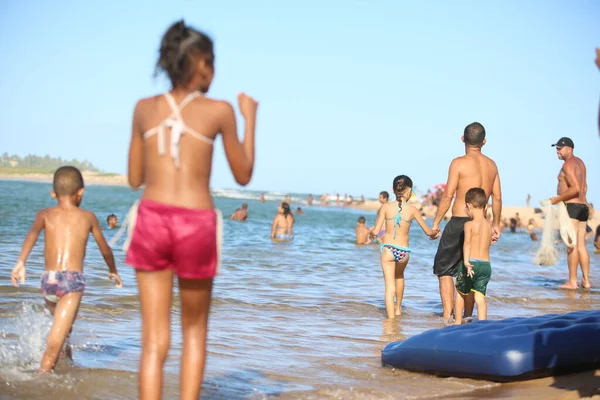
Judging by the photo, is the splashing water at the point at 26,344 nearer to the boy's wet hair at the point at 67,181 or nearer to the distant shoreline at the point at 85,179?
the boy's wet hair at the point at 67,181

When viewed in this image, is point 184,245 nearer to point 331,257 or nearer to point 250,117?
point 250,117

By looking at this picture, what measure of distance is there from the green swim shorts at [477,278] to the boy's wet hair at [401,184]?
1.29m

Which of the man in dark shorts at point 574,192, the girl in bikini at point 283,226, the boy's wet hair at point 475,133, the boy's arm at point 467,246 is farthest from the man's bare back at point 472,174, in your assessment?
the girl in bikini at point 283,226

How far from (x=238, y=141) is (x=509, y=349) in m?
2.73

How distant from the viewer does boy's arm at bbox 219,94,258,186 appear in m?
3.38

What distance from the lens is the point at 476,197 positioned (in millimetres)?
7523

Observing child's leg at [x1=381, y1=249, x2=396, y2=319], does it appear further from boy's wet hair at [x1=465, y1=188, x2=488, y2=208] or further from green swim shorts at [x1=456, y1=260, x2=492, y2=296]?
boy's wet hair at [x1=465, y1=188, x2=488, y2=208]

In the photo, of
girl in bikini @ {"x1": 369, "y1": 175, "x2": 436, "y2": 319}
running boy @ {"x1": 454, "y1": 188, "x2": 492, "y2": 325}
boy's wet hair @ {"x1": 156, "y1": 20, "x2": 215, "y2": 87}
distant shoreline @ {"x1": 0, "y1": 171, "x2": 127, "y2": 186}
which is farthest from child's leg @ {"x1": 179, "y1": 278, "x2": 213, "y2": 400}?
distant shoreline @ {"x1": 0, "y1": 171, "x2": 127, "y2": 186}

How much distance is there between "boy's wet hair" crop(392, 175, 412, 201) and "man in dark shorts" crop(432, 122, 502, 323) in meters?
0.72

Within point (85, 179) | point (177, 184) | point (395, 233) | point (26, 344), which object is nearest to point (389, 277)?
point (395, 233)

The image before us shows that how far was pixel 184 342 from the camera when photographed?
11.6 feet

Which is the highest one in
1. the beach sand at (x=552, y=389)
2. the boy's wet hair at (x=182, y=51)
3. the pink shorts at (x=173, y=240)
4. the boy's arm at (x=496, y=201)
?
the boy's wet hair at (x=182, y=51)

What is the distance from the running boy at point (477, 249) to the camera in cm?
748

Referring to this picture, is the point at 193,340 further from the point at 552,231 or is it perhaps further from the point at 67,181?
the point at 552,231
